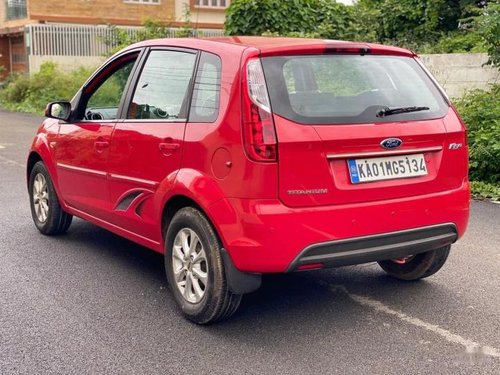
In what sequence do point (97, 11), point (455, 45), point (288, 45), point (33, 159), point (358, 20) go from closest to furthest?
point (288, 45) < point (33, 159) < point (455, 45) < point (358, 20) < point (97, 11)

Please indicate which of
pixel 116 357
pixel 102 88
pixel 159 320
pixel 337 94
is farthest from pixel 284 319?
pixel 102 88

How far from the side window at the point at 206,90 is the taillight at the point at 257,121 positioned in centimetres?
26

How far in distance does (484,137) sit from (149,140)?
579 cm

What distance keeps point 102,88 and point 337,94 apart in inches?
89.1

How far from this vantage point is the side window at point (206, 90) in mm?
4016

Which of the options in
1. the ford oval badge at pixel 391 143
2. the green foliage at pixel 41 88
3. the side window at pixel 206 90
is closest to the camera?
the ford oval badge at pixel 391 143

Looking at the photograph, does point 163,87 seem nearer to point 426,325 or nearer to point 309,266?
point 309,266

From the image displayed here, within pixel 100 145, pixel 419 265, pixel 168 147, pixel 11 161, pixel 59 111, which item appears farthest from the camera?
pixel 11 161

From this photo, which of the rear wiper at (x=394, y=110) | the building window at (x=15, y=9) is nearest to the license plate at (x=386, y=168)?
the rear wiper at (x=394, y=110)

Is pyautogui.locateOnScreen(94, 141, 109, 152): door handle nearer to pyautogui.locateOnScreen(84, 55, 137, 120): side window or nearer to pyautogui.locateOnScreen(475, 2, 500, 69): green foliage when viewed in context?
pyautogui.locateOnScreen(84, 55, 137, 120): side window

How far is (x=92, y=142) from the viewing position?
17.1 ft

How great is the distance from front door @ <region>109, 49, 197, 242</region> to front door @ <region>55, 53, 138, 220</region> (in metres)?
0.19

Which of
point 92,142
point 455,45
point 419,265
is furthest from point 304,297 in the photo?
point 455,45

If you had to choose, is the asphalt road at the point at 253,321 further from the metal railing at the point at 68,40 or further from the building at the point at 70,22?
the metal railing at the point at 68,40
